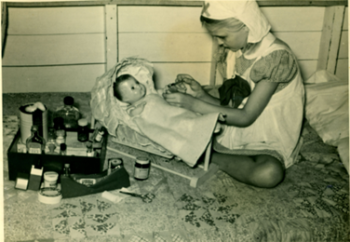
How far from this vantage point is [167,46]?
7.21 feet

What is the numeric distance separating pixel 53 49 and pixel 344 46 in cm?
164

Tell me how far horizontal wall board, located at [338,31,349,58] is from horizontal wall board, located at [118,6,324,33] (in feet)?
0.52

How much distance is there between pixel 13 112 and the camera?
6.03ft

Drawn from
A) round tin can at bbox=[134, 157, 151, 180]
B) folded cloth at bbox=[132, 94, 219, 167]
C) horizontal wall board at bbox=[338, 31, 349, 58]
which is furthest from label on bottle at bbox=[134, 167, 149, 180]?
horizontal wall board at bbox=[338, 31, 349, 58]

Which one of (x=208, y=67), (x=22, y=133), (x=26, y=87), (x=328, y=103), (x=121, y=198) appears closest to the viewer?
(x=121, y=198)

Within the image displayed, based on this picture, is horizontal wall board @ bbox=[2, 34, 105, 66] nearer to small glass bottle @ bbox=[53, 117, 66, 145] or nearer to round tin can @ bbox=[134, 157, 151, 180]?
small glass bottle @ bbox=[53, 117, 66, 145]

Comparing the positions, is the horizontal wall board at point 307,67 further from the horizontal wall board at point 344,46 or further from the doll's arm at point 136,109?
the doll's arm at point 136,109

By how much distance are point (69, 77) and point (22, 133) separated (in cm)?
83

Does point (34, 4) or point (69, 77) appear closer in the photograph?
point (34, 4)

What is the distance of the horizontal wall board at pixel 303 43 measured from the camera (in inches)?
90.9

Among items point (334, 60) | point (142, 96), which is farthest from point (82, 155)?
point (334, 60)

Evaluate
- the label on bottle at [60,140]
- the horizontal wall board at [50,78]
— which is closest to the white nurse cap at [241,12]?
the label on bottle at [60,140]

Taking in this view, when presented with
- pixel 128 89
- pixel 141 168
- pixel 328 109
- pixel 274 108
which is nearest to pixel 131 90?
pixel 128 89

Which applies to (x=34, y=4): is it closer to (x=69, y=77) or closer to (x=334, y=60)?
(x=69, y=77)
